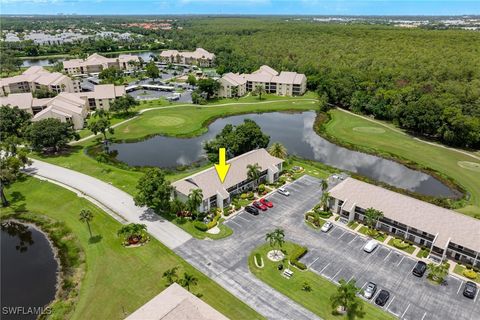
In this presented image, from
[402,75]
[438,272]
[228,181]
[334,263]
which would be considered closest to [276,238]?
[334,263]

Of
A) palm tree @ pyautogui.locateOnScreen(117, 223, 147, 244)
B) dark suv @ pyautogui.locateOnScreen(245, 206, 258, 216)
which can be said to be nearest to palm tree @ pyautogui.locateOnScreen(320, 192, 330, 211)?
dark suv @ pyautogui.locateOnScreen(245, 206, 258, 216)

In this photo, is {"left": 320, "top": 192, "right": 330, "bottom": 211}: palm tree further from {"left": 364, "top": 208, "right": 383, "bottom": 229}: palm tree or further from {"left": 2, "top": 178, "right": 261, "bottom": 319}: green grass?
{"left": 2, "top": 178, "right": 261, "bottom": 319}: green grass

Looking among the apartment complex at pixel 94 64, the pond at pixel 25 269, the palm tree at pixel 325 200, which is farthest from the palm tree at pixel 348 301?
the apartment complex at pixel 94 64

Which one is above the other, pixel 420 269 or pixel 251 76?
pixel 251 76

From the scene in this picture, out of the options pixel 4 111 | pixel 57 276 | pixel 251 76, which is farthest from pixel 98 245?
pixel 251 76

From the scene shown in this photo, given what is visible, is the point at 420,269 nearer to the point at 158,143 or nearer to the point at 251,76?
the point at 158,143
